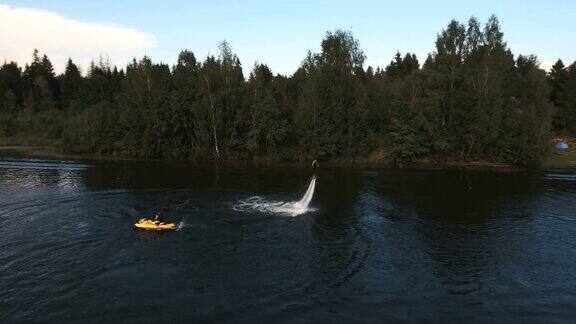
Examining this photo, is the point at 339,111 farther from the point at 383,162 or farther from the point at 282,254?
the point at 282,254

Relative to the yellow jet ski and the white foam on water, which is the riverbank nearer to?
the white foam on water

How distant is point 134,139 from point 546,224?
77.8m

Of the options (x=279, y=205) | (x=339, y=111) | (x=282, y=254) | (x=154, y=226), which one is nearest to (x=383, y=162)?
(x=339, y=111)

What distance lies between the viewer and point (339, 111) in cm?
9312

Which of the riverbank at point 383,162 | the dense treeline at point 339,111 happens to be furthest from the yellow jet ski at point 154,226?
the dense treeline at point 339,111

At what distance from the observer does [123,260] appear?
33.2m

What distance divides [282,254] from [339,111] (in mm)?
60878

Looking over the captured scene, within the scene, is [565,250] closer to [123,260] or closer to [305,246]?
[305,246]

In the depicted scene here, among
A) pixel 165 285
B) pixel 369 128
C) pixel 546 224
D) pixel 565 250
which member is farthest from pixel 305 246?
pixel 369 128

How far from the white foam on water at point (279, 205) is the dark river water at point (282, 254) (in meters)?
0.32

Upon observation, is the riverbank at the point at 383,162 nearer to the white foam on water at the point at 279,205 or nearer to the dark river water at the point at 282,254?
the dark river water at the point at 282,254

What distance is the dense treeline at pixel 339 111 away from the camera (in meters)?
89.2

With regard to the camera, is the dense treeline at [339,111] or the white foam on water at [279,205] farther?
the dense treeline at [339,111]

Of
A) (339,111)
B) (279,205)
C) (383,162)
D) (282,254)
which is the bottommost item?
(282,254)
